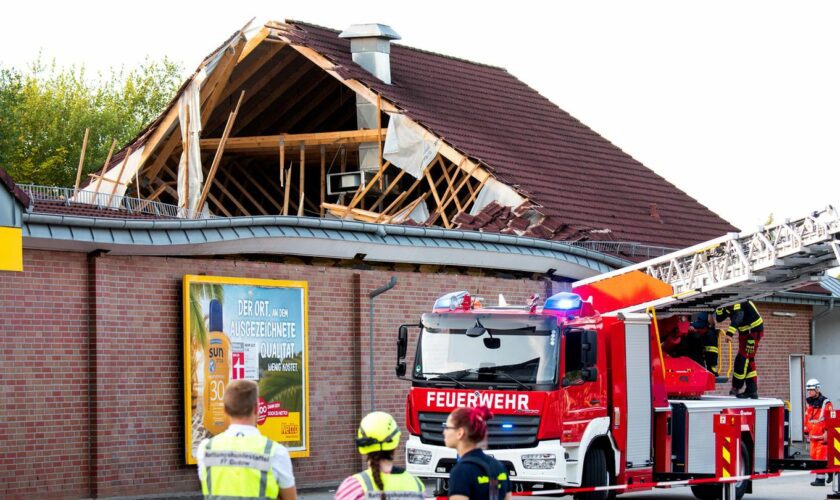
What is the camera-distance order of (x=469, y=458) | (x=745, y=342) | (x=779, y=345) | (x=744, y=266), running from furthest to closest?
(x=779, y=345) < (x=745, y=342) < (x=744, y=266) < (x=469, y=458)

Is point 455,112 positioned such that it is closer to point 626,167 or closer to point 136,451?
point 626,167

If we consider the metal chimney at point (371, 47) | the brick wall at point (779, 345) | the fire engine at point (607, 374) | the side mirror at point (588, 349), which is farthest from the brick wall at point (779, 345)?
the side mirror at point (588, 349)

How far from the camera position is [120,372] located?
1694 cm

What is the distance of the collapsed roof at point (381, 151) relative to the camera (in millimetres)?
28047

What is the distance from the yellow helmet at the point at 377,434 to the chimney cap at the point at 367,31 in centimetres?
2465

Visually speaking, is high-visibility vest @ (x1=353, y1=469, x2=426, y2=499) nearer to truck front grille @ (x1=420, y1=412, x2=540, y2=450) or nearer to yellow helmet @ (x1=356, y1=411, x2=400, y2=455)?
yellow helmet @ (x1=356, y1=411, x2=400, y2=455)

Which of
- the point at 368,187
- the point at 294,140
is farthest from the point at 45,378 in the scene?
the point at 294,140

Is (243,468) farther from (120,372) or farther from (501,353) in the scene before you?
(120,372)

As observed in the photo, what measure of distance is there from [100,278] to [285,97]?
16415 millimetres

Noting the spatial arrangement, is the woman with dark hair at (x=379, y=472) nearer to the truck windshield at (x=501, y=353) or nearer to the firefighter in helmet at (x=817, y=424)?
the truck windshield at (x=501, y=353)

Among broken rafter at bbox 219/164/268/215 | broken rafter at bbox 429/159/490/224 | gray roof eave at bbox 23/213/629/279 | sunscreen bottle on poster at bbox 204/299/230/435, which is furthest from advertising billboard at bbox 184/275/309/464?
broken rafter at bbox 219/164/268/215

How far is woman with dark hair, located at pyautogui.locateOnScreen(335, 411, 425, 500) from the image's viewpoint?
268 inches

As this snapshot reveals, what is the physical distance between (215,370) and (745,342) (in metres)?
6.93

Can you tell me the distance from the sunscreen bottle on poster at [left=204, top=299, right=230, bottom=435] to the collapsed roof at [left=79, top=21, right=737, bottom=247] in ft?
29.0
